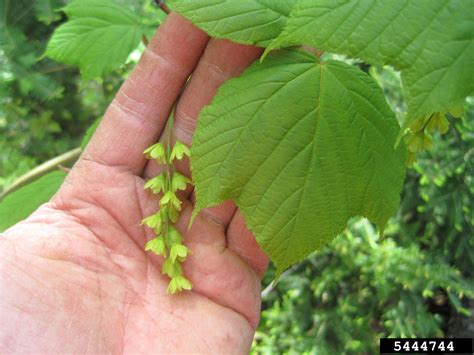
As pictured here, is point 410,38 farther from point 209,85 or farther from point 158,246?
point 158,246

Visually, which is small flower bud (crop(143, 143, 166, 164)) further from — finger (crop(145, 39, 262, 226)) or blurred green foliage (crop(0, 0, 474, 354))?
blurred green foliage (crop(0, 0, 474, 354))

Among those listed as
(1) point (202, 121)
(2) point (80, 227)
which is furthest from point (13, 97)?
(1) point (202, 121)

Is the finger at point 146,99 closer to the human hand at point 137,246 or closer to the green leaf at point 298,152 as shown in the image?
the human hand at point 137,246

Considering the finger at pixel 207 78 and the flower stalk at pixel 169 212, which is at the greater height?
the finger at pixel 207 78

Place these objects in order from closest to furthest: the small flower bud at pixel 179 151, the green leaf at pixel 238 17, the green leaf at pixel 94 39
A: the green leaf at pixel 238 17
the small flower bud at pixel 179 151
the green leaf at pixel 94 39

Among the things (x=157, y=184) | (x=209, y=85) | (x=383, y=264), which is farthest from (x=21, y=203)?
(x=383, y=264)

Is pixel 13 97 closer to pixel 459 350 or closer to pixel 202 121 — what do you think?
pixel 202 121

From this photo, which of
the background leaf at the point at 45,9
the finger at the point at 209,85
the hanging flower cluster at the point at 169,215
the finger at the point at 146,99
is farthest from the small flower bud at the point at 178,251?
the background leaf at the point at 45,9
